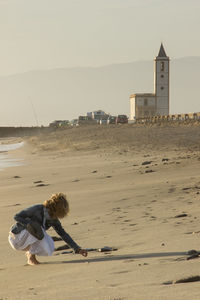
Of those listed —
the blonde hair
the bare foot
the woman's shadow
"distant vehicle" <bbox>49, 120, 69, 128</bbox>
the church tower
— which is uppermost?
the church tower

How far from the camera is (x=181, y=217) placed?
25.7ft

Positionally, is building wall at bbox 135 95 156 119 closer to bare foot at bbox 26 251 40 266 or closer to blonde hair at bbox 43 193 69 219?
blonde hair at bbox 43 193 69 219

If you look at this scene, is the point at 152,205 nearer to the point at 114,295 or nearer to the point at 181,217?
the point at 181,217

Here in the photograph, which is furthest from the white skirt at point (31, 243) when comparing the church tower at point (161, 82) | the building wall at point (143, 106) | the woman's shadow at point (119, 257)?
the church tower at point (161, 82)

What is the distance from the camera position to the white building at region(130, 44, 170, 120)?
4567 inches

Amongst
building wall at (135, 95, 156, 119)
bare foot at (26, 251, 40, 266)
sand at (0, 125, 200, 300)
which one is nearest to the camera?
sand at (0, 125, 200, 300)

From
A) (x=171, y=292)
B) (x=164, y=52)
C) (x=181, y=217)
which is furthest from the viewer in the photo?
(x=164, y=52)

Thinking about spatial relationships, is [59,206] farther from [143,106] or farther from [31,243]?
[143,106]

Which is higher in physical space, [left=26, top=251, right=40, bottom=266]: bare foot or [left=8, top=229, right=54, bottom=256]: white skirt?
[left=8, top=229, right=54, bottom=256]: white skirt

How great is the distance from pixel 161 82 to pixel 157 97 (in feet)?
28.5

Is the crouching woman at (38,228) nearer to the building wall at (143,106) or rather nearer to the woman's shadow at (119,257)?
the woman's shadow at (119,257)

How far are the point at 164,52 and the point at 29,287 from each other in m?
132

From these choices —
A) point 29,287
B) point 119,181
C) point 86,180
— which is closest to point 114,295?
point 29,287

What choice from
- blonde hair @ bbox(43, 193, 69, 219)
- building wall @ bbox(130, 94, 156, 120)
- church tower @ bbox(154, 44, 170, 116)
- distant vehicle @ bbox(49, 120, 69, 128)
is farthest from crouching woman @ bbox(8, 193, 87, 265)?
church tower @ bbox(154, 44, 170, 116)
